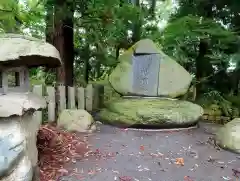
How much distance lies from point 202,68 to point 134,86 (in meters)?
2.89

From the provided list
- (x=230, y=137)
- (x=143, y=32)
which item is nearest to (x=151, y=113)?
(x=230, y=137)

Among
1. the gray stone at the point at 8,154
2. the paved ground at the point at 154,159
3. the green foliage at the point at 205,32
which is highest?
the green foliage at the point at 205,32

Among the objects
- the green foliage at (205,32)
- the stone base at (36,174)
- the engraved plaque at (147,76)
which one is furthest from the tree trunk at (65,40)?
the stone base at (36,174)

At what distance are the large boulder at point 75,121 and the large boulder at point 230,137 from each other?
237 centimetres

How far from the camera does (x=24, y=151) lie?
283 centimetres

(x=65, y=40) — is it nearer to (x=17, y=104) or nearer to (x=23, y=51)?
(x=23, y=51)

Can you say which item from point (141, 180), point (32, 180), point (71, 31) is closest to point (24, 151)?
point (32, 180)

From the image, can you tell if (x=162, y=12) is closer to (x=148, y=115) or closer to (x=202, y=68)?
(x=202, y=68)

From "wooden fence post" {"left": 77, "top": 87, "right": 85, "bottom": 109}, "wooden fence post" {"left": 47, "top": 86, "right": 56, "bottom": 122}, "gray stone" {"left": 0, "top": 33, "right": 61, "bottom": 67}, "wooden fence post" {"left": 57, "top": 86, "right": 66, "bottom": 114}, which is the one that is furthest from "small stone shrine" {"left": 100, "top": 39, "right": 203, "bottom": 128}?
"gray stone" {"left": 0, "top": 33, "right": 61, "bottom": 67}

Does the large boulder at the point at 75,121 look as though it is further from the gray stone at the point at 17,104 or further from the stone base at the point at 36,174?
the gray stone at the point at 17,104

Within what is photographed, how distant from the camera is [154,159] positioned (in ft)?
13.6

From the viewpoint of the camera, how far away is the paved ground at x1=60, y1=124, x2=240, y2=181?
355 cm

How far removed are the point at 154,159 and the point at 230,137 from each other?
1.44 metres

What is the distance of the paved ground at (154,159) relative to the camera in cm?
355
